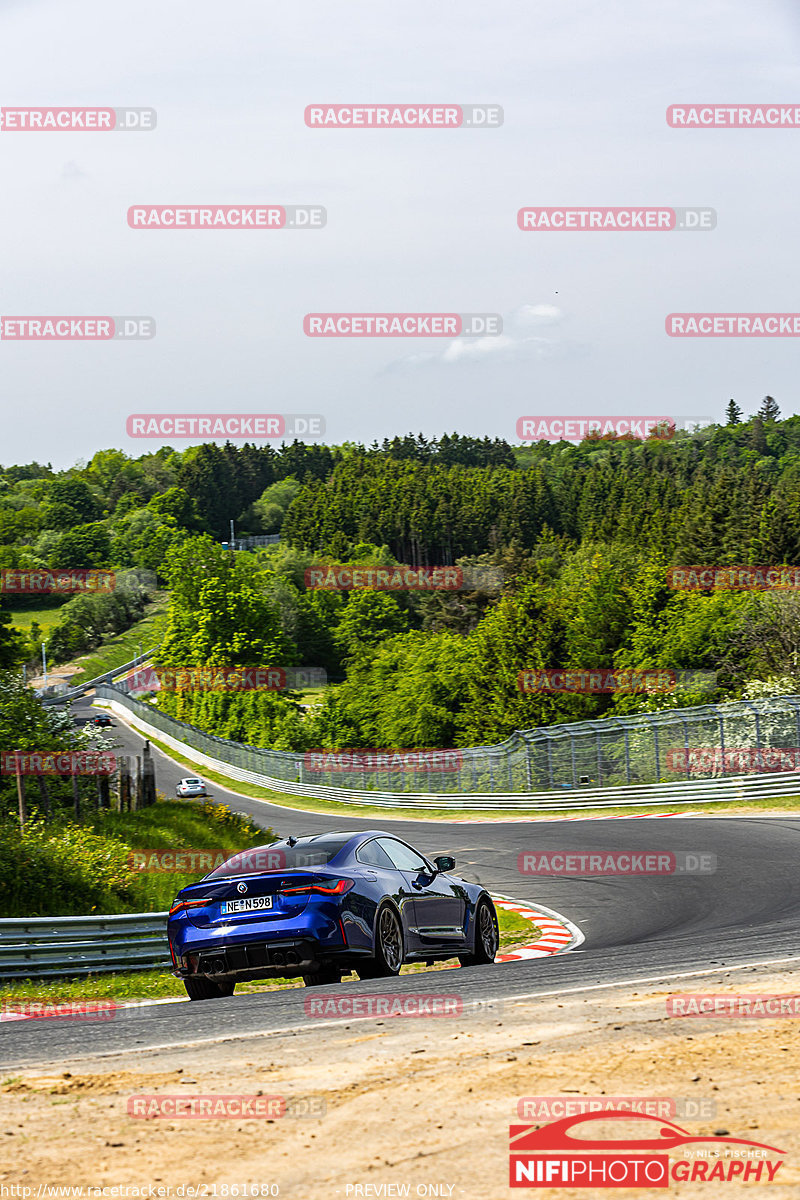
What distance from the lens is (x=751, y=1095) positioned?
5359mm

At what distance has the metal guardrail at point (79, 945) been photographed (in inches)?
472

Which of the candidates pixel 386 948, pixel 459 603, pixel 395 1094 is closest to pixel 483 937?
pixel 386 948

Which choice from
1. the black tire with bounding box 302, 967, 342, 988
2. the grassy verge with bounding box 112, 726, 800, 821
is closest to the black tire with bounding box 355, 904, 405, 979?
the black tire with bounding box 302, 967, 342, 988

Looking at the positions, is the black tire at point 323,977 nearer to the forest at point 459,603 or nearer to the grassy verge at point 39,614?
the forest at point 459,603

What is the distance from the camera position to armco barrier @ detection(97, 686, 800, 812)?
100 feet

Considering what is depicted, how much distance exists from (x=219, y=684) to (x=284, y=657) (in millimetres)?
7192

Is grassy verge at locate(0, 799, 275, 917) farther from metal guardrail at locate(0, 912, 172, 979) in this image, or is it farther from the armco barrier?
the armco barrier

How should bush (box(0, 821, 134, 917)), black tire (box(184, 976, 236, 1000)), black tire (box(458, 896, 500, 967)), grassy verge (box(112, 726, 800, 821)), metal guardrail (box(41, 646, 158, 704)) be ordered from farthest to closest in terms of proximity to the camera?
metal guardrail (box(41, 646, 158, 704)) < grassy verge (box(112, 726, 800, 821)) < bush (box(0, 821, 134, 917)) < black tire (box(458, 896, 500, 967)) < black tire (box(184, 976, 236, 1000))

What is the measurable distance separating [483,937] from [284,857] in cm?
279

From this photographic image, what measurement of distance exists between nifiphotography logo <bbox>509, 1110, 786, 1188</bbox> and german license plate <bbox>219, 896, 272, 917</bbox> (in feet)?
15.8

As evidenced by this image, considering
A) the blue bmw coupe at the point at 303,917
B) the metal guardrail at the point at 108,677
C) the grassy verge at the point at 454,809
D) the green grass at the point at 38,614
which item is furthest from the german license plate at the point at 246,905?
the green grass at the point at 38,614

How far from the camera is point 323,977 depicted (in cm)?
1009

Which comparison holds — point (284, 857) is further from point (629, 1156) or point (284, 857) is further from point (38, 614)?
point (38, 614)

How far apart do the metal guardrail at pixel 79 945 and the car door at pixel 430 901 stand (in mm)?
3334
